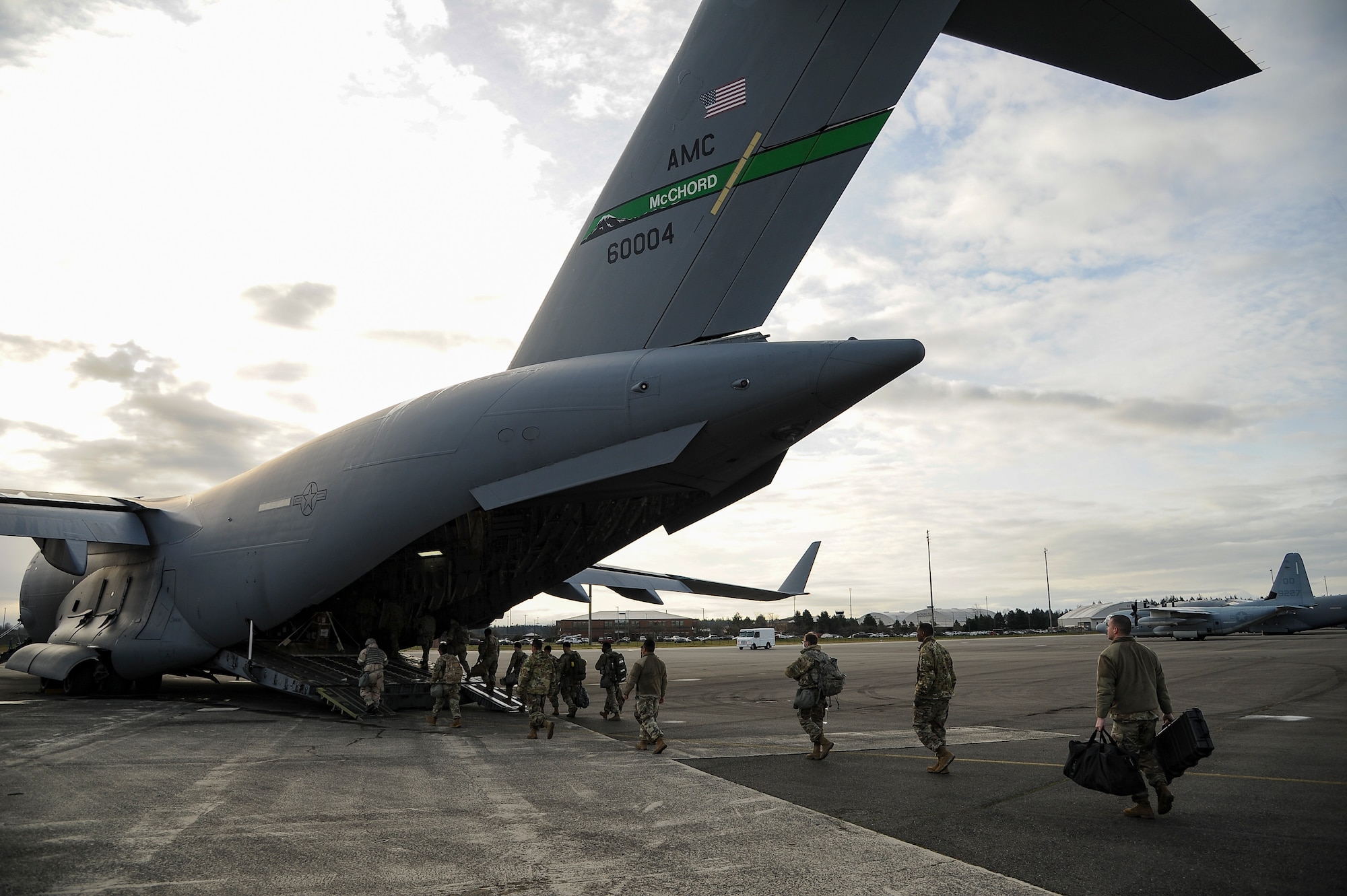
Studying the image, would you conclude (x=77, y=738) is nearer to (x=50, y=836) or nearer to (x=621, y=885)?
(x=50, y=836)

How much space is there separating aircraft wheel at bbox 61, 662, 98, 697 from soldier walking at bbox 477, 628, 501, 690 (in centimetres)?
712

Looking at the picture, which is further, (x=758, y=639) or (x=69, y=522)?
(x=758, y=639)

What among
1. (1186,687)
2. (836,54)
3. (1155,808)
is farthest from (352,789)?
(1186,687)

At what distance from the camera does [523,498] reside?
10.2 m

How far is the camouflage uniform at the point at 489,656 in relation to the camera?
1406cm

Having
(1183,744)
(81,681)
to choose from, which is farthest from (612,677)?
(81,681)

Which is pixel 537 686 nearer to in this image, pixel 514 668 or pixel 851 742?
pixel 851 742

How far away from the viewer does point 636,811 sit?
593 cm

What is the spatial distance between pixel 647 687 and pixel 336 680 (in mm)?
5995

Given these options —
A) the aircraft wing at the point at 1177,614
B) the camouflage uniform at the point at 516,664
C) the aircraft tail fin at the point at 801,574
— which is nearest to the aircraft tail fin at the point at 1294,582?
the aircraft wing at the point at 1177,614

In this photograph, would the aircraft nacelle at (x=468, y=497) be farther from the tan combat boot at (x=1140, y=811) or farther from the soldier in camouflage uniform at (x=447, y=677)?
the tan combat boot at (x=1140, y=811)

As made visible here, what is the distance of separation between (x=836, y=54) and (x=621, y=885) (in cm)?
822

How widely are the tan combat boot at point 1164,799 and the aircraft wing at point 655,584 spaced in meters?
13.2

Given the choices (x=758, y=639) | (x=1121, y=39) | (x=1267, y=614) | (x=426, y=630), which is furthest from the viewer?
(x=758, y=639)
